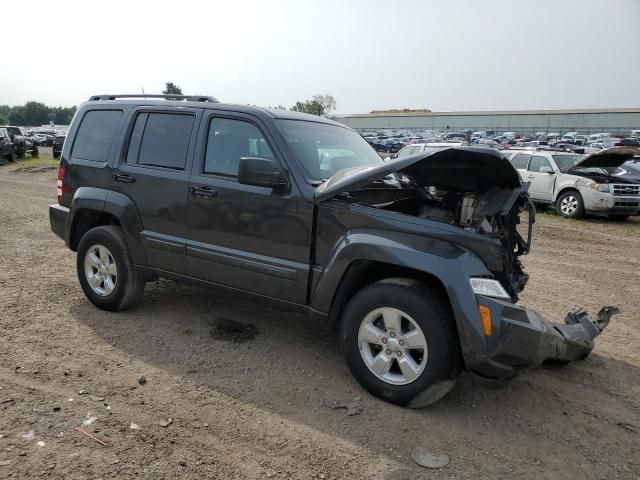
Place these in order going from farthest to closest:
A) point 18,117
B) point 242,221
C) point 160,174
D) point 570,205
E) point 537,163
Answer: point 18,117
point 537,163
point 570,205
point 160,174
point 242,221

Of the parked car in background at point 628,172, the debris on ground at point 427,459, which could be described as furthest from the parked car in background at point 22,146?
the debris on ground at point 427,459

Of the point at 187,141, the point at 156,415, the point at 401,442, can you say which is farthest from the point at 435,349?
the point at 187,141

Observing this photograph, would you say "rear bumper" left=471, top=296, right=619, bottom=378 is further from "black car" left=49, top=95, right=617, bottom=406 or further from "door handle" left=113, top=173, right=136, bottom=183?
"door handle" left=113, top=173, right=136, bottom=183

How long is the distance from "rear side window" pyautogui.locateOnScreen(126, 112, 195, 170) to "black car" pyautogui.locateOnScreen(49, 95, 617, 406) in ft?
0.04

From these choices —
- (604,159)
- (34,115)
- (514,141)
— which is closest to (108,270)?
(604,159)

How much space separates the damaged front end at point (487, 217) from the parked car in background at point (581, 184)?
815cm

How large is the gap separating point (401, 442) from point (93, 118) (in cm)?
426

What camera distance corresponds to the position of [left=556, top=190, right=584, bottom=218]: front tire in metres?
12.6

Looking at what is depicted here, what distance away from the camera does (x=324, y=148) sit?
4297mm

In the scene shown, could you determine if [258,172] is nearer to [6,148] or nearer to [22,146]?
[6,148]

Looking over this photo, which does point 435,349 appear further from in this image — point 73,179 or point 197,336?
point 73,179

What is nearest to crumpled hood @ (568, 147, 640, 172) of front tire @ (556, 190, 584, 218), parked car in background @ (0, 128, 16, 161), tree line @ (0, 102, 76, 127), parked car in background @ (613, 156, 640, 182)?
parked car in background @ (613, 156, 640, 182)

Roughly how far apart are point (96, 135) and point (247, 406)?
3230 mm

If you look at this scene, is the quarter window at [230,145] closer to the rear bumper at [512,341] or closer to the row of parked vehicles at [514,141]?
the rear bumper at [512,341]
